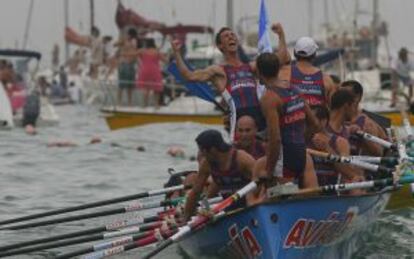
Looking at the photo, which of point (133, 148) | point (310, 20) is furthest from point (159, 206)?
point (310, 20)

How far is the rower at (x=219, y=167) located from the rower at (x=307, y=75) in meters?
2.46

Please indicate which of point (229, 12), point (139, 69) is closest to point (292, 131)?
point (229, 12)

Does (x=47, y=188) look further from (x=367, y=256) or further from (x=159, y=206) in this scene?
(x=367, y=256)

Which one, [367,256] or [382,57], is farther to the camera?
[382,57]

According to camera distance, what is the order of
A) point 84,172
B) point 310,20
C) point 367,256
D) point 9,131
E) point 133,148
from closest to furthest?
point 367,256 < point 84,172 < point 133,148 < point 9,131 < point 310,20

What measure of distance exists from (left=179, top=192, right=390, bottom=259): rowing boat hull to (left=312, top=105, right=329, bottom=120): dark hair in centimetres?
139

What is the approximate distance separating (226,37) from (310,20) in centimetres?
4219

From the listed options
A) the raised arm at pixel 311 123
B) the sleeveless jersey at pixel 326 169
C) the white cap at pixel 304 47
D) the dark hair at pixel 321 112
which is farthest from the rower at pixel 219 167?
the white cap at pixel 304 47

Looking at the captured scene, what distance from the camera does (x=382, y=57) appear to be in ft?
186

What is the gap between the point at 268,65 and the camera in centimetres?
1130

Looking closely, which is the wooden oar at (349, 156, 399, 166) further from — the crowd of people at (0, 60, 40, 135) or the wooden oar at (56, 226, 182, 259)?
the crowd of people at (0, 60, 40, 135)

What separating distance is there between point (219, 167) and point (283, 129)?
0.72 metres

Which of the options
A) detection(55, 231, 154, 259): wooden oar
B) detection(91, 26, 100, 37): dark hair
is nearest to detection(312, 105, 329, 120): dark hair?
detection(55, 231, 154, 259): wooden oar

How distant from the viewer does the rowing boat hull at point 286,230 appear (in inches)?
431
